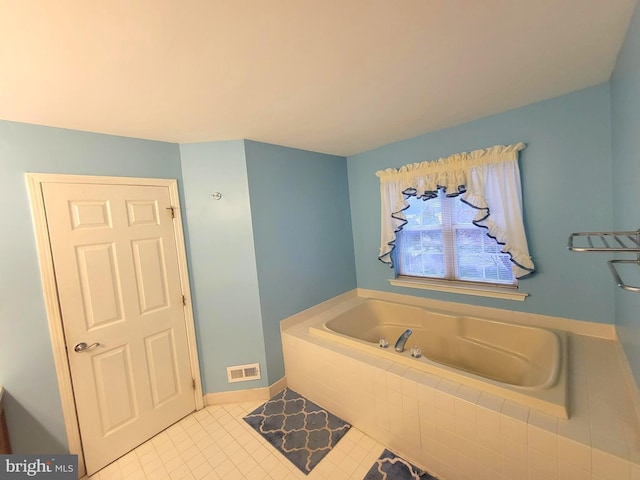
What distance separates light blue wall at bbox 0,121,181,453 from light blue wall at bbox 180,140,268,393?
0.77 m

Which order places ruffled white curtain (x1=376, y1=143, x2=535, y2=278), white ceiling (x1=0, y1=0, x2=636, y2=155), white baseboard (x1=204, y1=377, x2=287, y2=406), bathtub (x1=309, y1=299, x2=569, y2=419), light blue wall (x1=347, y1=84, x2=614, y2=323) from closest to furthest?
white ceiling (x1=0, y1=0, x2=636, y2=155) < bathtub (x1=309, y1=299, x2=569, y2=419) < light blue wall (x1=347, y1=84, x2=614, y2=323) < ruffled white curtain (x1=376, y1=143, x2=535, y2=278) < white baseboard (x1=204, y1=377, x2=287, y2=406)

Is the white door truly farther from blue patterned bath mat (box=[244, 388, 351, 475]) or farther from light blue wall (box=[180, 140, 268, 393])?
blue patterned bath mat (box=[244, 388, 351, 475])

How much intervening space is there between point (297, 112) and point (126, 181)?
132cm

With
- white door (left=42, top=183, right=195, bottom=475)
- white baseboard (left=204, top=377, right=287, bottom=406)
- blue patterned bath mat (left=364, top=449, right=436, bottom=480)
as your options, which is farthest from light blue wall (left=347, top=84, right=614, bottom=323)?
white door (left=42, top=183, right=195, bottom=475)

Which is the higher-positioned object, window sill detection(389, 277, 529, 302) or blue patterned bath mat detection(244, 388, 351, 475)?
window sill detection(389, 277, 529, 302)

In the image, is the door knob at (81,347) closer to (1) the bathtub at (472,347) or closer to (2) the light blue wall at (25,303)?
(2) the light blue wall at (25,303)

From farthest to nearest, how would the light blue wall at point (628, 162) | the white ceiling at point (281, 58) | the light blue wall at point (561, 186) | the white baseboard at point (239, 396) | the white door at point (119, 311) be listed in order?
the white baseboard at point (239, 396)
the light blue wall at point (561, 186)
the white door at point (119, 311)
the light blue wall at point (628, 162)
the white ceiling at point (281, 58)

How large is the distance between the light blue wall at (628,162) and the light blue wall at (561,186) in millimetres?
126

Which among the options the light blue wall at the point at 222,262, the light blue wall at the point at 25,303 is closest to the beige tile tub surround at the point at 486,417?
the light blue wall at the point at 222,262

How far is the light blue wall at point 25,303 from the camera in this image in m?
1.44

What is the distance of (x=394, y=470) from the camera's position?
1.54 m

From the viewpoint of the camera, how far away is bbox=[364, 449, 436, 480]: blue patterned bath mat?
59.0 inches

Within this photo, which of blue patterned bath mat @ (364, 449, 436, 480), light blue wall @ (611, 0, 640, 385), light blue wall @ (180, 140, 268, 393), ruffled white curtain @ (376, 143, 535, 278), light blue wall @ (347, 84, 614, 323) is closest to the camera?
light blue wall @ (611, 0, 640, 385)

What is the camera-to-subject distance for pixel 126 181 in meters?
1.83
